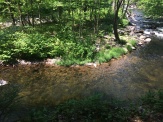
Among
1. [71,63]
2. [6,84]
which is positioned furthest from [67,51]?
[6,84]

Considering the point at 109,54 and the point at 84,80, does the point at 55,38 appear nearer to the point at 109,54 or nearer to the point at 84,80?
the point at 109,54

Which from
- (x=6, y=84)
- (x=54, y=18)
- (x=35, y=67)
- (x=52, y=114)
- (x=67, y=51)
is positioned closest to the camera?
(x=52, y=114)

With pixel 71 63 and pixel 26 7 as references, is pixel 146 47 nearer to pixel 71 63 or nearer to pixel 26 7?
pixel 71 63

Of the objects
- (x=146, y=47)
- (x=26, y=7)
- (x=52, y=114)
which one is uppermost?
(x=26, y=7)

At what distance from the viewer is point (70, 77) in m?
16.3

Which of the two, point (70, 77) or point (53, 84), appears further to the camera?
point (70, 77)

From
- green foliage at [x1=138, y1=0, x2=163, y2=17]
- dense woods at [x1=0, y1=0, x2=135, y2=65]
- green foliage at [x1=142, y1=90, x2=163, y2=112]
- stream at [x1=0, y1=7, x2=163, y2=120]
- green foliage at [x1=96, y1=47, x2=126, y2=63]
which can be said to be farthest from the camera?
green foliage at [x1=138, y1=0, x2=163, y2=17]

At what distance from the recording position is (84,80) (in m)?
16.0

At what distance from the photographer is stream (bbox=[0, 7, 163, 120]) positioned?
1377 cm

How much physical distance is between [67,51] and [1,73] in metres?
5.79

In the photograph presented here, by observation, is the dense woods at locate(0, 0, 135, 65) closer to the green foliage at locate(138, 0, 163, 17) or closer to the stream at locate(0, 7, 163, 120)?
the stream at locate(0, 7, 163, 120)

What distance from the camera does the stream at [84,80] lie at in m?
13.8

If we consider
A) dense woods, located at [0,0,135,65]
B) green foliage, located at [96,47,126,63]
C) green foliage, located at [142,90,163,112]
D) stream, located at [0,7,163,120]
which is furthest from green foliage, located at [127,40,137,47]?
green foliage, located at [142,90,163,112]

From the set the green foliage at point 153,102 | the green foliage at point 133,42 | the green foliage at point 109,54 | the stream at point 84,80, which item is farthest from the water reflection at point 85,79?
the green foliage at point 133,42
